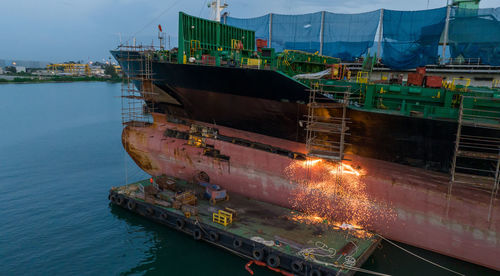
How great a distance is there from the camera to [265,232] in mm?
11570

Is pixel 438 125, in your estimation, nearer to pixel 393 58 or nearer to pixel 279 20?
pixel 393 58

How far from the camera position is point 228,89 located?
1385 cm

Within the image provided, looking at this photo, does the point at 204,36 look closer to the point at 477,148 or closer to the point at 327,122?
the point at 327,122

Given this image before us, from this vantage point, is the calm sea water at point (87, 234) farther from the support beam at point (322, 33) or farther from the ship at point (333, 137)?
the support beam at point (322, 33)

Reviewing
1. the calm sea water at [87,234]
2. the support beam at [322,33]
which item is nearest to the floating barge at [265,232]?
the calm sea water at [87,234]

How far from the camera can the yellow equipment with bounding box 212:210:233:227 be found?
39.5 ft

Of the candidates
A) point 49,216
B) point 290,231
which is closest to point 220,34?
point 290,231

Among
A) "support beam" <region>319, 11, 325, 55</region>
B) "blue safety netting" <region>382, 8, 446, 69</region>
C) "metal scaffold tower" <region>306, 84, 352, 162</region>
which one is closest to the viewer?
"metal scaffold tower" <region>306, 84, 352, 162</region>

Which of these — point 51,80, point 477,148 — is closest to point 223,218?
point 477,148

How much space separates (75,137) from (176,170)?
2000 centimetres

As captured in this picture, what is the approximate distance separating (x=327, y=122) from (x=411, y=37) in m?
14.4

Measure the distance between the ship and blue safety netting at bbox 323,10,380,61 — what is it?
10.9 m

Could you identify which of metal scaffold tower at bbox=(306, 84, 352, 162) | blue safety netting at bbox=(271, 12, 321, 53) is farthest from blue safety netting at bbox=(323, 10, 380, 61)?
metal scaffold tower at bbox=(306, 84, 352, 162)

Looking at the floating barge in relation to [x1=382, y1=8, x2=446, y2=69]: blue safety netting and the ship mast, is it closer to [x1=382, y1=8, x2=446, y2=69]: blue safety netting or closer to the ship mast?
the ship mast
